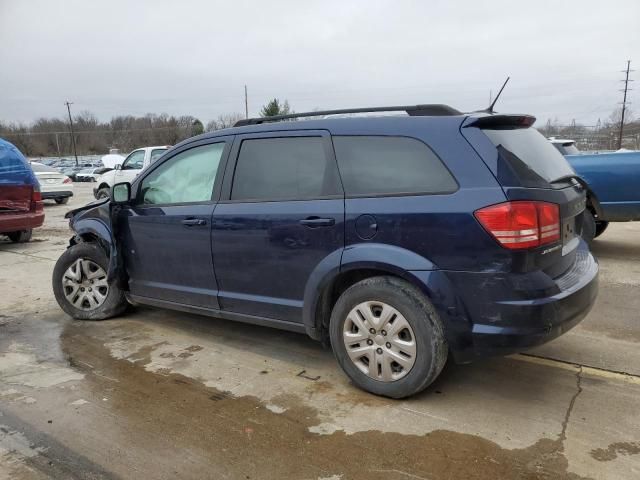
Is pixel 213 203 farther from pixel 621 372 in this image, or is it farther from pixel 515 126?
pixel 621 372

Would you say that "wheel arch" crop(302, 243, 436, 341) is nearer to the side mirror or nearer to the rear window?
the rear window

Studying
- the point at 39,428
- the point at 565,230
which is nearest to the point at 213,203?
the point at 39,428

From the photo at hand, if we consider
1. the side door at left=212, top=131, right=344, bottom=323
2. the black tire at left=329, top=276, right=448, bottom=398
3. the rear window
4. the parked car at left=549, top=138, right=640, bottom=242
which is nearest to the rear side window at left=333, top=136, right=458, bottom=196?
the side door at left=212, top=131, right=344, bottom=323

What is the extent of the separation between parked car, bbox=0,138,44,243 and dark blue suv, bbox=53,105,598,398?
18.4 feet

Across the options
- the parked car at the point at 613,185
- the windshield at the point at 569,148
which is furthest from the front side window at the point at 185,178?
the windshield at the point at 569,148

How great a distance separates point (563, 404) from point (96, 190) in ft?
56.8

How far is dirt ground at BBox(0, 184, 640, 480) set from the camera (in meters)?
2.68

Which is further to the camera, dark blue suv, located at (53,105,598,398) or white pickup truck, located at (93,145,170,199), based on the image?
white pickup truck, located at (93,145,170,199)

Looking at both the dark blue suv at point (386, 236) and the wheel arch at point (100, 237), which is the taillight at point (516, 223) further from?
the wheel arch at point (100, 237)

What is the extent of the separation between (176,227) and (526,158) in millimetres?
2676

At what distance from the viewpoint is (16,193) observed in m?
8.76

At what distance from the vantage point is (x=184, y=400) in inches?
135

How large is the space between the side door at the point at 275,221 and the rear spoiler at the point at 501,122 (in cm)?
94

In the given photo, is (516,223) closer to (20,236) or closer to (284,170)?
(284,170)
